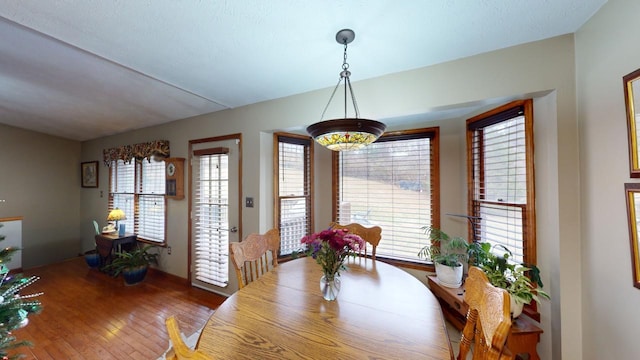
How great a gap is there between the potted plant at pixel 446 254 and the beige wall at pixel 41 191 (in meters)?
7.06

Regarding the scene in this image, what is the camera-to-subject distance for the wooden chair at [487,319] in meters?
0.77

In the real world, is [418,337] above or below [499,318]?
below

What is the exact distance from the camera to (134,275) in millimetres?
3480

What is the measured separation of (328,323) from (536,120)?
83.6 inches

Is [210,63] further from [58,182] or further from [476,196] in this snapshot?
[58,182]

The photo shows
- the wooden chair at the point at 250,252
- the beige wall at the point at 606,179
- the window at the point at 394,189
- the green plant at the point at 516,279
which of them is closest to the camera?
the beige wall at the point at 606,179

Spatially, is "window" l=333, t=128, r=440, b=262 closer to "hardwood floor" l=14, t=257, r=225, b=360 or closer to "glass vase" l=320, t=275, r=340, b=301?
"glass vase" l=320, t=275, r=340, b=301

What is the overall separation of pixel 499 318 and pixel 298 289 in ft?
3.62

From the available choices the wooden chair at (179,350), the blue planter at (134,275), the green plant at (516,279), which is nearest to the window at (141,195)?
the blue planter at (134,275)

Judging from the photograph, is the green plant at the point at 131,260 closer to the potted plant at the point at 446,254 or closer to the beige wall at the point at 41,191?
the beige wall at the point at 41,191

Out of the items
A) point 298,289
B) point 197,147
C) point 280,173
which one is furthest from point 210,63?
point 298,289

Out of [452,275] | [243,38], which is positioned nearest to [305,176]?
[243,38]

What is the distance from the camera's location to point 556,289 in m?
1.56

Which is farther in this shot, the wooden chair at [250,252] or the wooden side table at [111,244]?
the wooden side table at [111,244]
